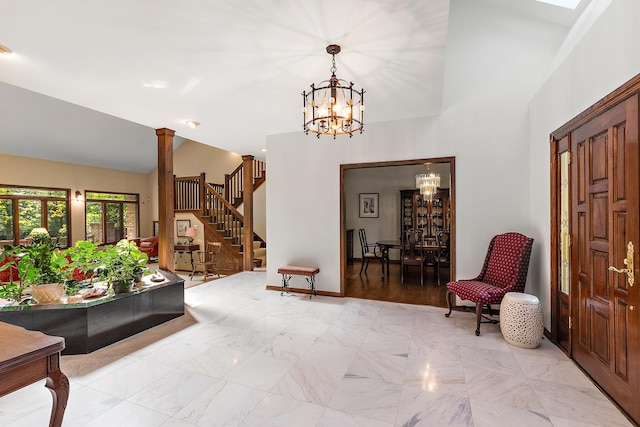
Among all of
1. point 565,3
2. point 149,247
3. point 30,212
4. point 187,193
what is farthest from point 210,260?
point 565,3

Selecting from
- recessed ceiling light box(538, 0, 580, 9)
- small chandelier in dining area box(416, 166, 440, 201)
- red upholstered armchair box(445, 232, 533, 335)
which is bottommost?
red upholstered armchair box(445, 232, 533, 335)

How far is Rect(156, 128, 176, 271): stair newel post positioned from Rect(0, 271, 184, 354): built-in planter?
1.16m

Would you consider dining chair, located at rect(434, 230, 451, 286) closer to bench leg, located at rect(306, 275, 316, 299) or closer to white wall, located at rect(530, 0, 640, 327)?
white wall, located at rect(530, 0, 640, 327)

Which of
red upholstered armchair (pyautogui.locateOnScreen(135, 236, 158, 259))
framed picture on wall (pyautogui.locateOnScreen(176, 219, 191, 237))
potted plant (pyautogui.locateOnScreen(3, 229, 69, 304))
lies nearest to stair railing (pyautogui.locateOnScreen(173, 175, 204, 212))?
framed picture on wall (pyautogui.locateOnScreen(176, 219, 191, 237))

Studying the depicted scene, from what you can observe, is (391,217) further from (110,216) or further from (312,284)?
(110,216)

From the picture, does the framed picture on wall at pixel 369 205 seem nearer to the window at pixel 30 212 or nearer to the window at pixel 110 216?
the window at pixel 30 212

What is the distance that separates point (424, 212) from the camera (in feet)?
26.0

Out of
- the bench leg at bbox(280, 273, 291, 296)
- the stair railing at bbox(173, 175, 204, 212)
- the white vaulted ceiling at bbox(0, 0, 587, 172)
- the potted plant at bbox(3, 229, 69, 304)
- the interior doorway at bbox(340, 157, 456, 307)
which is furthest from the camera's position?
the stair railing at bbox(173, 175, 204, 212)

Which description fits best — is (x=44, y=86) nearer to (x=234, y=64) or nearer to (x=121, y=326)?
(x=234, y=64)

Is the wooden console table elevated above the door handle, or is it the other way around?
the door handle

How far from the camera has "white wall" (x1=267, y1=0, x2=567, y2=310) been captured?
11.9ft

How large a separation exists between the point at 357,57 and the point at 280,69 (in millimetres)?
788

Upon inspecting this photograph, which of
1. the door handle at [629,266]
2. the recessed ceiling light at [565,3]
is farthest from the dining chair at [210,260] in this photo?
the recessed ceiling light at [565,3]

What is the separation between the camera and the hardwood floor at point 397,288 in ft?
15.6
